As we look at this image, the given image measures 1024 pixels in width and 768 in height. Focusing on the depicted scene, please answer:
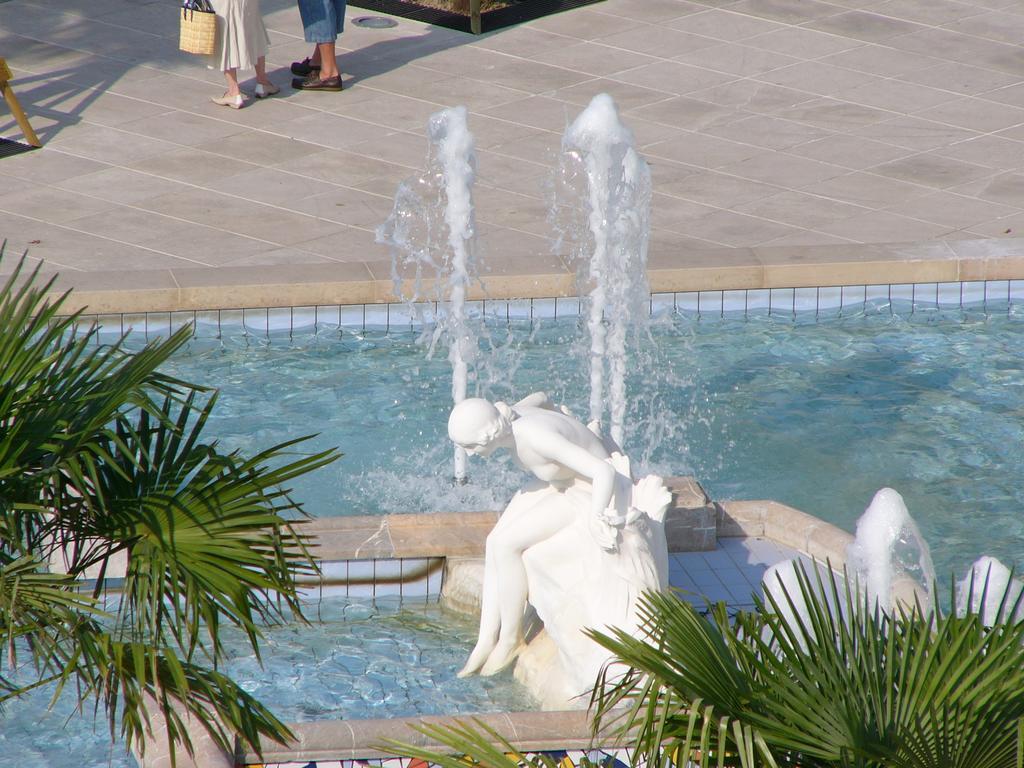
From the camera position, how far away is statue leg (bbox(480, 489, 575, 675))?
5.15m

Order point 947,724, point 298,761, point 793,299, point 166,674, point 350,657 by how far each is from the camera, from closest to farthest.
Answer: point 947,724, point 166,674, point 298,761, point 350,657, point 793,299

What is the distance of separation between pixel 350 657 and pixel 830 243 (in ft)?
15.0

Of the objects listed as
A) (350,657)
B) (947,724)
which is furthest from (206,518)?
(350,657)

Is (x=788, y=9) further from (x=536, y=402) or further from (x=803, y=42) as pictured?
(x=536, y=402)

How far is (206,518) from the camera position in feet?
11.0

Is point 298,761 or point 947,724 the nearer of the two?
point 947,724

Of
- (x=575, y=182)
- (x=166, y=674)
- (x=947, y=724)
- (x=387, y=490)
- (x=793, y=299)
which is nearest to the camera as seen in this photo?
(x=947, y=724)

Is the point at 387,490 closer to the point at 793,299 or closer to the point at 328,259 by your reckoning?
the point at 328,259

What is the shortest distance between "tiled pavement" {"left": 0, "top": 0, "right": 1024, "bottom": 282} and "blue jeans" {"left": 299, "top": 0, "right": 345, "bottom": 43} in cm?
44

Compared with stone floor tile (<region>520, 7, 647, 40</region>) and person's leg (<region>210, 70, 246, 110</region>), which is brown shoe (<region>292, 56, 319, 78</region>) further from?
stone floor tile (<region>520, 7, 647, 40</region>)

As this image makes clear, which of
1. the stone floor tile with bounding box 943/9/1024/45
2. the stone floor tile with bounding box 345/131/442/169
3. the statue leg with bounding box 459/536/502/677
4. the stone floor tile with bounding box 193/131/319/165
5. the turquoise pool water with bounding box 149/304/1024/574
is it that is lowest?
the turquoise pool water with bounding box 149/304/1024/574

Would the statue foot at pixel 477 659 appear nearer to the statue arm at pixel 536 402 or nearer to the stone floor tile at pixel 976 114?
the statue arm at pixel 536 402

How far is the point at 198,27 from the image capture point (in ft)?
35.1

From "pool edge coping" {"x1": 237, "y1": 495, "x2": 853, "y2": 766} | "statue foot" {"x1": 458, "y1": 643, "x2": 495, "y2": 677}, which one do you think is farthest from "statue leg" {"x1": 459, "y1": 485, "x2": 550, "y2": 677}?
"pool edge coping" {"x1": 237, "y1": 495, "x2": 853, "y2": 766}
